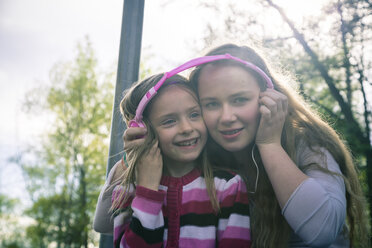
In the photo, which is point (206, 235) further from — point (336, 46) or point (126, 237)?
point (336, 46)

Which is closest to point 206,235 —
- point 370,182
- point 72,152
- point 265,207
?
point 265,207

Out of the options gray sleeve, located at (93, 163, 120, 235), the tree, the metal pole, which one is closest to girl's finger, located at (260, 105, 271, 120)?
the metal pole

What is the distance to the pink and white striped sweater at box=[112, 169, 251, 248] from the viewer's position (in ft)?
5.16

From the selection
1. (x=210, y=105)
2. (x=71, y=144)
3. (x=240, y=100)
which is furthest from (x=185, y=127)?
(x=71, y=144)

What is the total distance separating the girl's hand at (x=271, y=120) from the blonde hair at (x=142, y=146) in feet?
1.15

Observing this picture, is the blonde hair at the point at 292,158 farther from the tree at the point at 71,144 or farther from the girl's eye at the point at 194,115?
the tree at the point at 71,144

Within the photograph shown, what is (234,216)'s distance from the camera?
1646 millimetres

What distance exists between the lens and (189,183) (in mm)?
1798

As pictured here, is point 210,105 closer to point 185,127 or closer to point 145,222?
point 185,127

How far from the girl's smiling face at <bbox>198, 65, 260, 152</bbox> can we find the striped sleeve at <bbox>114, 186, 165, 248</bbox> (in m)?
0.47

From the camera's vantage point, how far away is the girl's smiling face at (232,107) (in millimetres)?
1733

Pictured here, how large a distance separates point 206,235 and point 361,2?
5.56m

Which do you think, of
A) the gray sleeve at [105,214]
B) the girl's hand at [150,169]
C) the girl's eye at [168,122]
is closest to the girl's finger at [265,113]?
the girl's eye at [168,122]

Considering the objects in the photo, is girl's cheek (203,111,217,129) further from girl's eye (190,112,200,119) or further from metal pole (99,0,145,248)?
metal pole (99,0,145,248)
